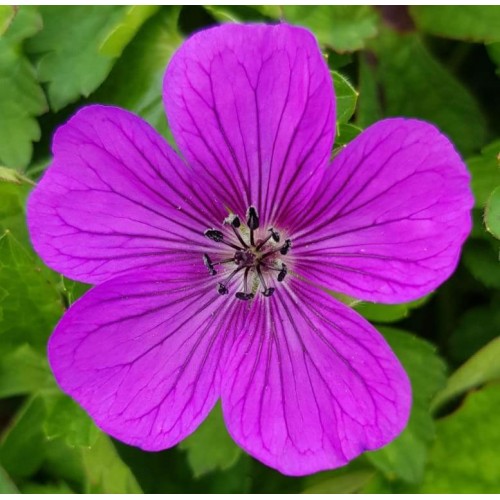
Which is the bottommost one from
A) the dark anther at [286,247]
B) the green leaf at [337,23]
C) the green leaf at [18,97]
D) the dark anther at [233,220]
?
the dark anther at [286,247]

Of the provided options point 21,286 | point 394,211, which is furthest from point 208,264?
point 21,286

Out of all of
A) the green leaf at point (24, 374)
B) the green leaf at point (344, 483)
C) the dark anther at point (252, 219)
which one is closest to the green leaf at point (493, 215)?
the dark anther at point (252, 219)

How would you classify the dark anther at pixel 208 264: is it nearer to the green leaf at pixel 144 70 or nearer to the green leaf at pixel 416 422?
the green leaf at pixel 144 70

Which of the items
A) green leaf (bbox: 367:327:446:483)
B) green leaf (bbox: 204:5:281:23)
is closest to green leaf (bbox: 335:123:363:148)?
green leaf (bbox: 204:5:281:23)

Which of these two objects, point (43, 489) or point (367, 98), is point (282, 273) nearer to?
point (367, 98)

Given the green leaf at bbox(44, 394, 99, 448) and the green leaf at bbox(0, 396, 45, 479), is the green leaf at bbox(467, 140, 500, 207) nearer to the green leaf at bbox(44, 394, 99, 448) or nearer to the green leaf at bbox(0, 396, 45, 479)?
the green leaf at bbox(44, 394, 99, 448)

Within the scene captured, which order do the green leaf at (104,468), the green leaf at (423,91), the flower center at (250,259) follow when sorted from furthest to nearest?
1. the green leaf at (423,91)
2. the green leaf at (104,468)
3. the flower center at (250,259)

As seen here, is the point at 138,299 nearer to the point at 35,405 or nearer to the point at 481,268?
the point at 35,405
